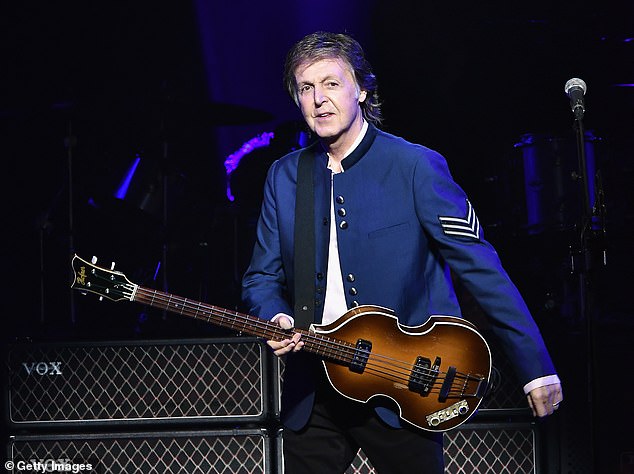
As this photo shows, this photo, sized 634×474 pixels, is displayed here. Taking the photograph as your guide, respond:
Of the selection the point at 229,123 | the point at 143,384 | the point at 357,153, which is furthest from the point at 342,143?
the point at 229,123

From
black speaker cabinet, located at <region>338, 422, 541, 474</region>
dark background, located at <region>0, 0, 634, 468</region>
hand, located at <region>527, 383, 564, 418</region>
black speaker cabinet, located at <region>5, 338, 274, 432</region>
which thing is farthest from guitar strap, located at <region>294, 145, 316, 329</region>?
dark background, located at <region>0, 0, 634, 468</region>

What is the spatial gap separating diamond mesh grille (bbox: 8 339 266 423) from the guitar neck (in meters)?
1.32

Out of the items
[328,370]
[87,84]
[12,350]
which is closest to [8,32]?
[87,84]

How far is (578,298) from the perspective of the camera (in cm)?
616

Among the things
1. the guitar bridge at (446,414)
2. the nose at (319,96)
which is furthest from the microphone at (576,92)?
the guitar bridge at (446,414)

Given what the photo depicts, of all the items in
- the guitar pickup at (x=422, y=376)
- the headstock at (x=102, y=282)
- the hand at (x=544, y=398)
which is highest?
the headstock at (x=102, y=282)

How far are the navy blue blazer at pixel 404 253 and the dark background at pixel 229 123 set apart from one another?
2.55 meters

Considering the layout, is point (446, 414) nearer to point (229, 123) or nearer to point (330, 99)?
point (330, 99)

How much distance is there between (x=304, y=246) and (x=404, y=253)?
339mm

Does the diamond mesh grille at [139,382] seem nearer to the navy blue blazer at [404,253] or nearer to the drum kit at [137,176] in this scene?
the navy blue blazer at [404,253]

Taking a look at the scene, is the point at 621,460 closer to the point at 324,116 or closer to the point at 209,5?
the point at 324,116

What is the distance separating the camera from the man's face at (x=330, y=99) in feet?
10.1

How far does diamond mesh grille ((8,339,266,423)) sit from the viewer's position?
171 inches

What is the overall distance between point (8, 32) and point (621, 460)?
17.5 feet
